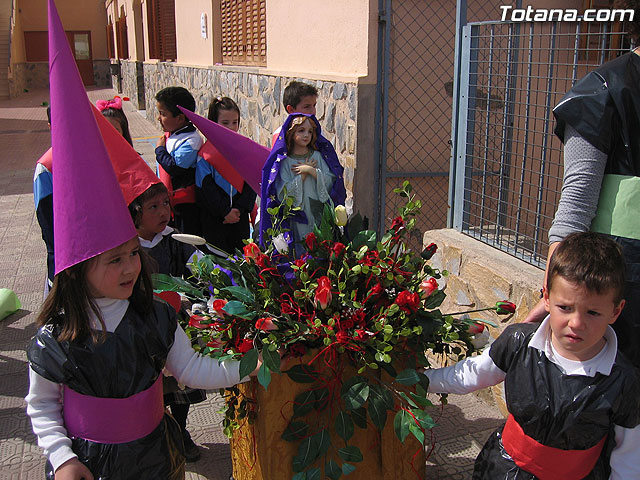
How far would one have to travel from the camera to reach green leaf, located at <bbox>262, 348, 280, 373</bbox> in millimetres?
1983

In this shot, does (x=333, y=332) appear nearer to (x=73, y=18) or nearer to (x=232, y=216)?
(x=232, y=216)

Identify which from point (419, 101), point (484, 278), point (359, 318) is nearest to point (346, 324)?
point (359, 318)

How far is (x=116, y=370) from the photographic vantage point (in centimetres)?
180

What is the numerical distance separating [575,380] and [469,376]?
0.34 metres

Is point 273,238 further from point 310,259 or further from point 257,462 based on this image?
point 257,462

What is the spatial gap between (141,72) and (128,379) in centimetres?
1881

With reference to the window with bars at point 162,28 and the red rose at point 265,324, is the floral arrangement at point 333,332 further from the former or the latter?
the window with bars at point 162,28

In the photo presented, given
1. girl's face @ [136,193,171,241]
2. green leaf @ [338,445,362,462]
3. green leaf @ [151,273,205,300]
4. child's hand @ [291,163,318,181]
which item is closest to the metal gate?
child's hand @ [291,163,318,181]

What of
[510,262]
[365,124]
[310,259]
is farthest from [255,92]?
[310,259]

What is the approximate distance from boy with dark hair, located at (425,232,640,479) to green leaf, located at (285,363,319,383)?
2.04ft

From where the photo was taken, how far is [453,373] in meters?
2.06

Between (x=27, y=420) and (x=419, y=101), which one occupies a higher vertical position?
(x=419, y=101)

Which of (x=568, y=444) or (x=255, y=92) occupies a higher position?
(x=255, y=92)

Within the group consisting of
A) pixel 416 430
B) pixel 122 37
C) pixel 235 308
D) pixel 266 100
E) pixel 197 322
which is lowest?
pixel 416 430
